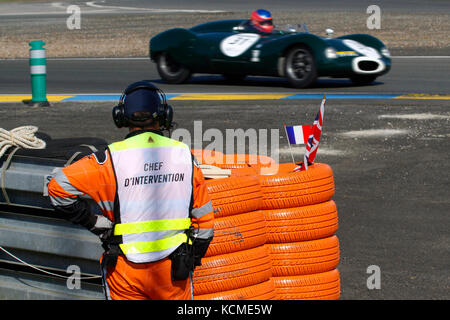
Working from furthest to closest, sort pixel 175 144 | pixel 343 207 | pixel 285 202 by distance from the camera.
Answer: pixel 343 207
pixel 285 202
pixel 175 144

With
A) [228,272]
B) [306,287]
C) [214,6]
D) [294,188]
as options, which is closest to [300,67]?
[294,188]

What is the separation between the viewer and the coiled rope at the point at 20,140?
5.08 m

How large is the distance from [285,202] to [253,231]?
35cm

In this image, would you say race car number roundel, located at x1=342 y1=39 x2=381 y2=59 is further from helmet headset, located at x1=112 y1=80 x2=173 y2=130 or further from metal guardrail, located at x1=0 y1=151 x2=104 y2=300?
helmet headset, located at x1=112 y1=80 x2=173 y2=130

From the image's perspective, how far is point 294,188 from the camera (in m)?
5.26

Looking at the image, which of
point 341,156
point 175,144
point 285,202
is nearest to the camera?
point 175,144

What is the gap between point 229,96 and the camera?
1472 cm

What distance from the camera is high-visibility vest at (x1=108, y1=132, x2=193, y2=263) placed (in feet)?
12.6

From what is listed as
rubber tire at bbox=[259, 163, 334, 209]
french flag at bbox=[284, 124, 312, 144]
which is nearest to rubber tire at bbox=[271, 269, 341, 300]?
rubber tire at bbox=[259, 163, 334, 209]

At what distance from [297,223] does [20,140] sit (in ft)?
A: 6.11

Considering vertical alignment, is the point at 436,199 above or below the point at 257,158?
below

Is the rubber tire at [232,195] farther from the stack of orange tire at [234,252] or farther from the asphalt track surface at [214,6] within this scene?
the asphalt track surface at [214,6]
